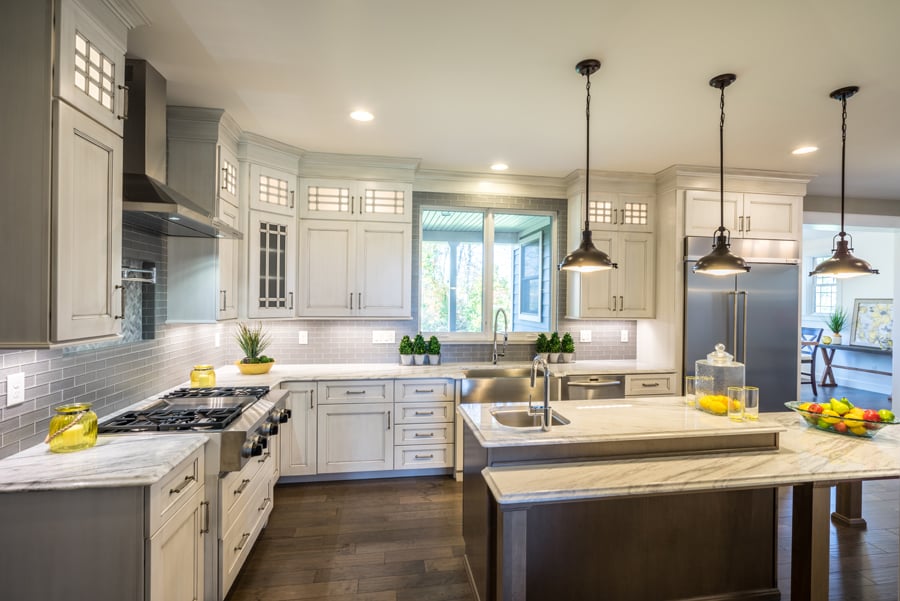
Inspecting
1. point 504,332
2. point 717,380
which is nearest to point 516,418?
point 717,380

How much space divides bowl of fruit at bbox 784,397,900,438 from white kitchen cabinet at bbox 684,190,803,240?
1.96m

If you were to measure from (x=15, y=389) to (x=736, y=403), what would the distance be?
323 centimetres

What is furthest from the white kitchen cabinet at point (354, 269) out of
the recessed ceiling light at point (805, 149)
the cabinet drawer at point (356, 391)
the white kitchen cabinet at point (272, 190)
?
the recessed ceiling light at point (805, 149)

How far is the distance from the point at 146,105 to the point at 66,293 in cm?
123

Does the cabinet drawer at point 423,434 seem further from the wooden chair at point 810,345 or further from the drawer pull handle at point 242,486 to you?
the wooden chair at point 810,345

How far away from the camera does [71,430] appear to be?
169cm

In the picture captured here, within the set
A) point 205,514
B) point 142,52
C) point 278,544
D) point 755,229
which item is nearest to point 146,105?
point 142,52

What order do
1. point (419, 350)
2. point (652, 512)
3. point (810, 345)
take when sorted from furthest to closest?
point (810, 345) → point (419, 350) → point (652, 512)

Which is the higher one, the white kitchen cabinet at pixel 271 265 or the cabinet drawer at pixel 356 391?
the white kitchen cabinet at pixel 271 265

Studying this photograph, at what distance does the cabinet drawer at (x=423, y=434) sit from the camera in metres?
3.63

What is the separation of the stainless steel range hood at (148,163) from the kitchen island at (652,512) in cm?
178

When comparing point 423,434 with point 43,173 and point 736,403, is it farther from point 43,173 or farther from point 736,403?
point 43,173

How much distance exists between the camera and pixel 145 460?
5.29ft

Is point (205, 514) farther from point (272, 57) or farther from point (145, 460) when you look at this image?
point (272, 57)
